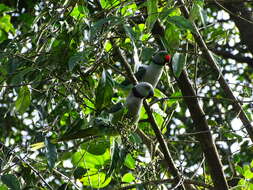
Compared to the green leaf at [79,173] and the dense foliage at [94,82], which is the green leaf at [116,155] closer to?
the dense foliage at [94,82]

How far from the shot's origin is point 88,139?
1.60 meters

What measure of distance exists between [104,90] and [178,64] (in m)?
0.25

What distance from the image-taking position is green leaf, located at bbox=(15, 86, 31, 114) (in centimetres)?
156

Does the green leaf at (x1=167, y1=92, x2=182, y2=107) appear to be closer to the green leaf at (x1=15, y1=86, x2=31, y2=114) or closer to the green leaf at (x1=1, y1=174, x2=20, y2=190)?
the green leaf at (x1=15, y1=86, x2=31, y2=114)

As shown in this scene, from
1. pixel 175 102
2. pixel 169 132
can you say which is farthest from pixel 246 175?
pixel 169 132

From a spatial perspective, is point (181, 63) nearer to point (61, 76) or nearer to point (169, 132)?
point (61, 76)

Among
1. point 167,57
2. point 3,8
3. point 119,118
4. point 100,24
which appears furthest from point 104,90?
point 3,8

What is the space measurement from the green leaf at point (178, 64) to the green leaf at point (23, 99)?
0.55 m

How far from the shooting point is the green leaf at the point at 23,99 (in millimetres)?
1560

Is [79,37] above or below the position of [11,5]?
below

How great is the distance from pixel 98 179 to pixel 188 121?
2.15m

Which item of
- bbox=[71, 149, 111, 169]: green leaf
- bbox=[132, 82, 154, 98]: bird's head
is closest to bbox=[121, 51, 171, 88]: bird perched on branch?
bbox=[132, 82, 154, 98]: bird's head

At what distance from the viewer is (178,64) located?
53.8 inches

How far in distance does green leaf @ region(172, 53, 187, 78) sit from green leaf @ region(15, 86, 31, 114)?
1.81ft
